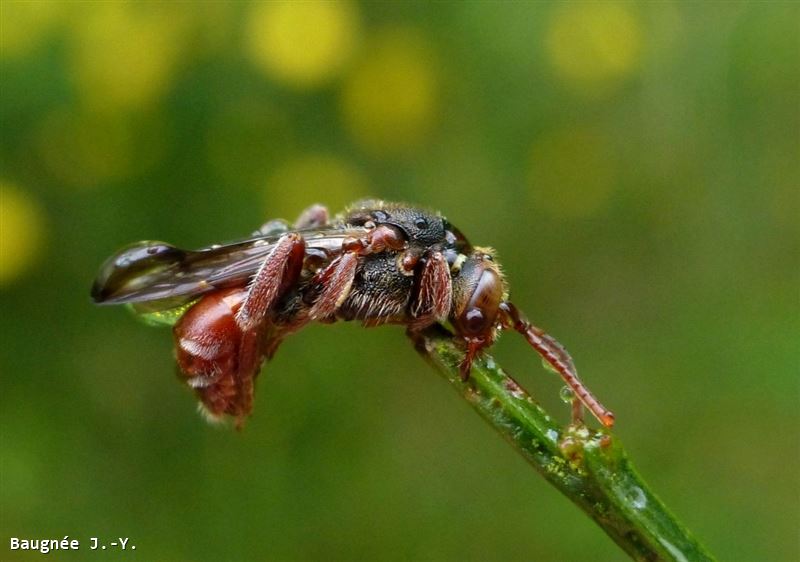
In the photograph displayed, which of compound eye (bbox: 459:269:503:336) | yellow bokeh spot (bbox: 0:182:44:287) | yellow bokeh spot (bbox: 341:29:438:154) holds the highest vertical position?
yellow bokeh spot (bbox: 341:29:438:154)

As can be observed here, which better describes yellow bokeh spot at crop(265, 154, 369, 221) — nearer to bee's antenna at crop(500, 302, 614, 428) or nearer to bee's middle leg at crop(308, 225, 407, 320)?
bee's middle leg at crop(308, 225, 407, 320)

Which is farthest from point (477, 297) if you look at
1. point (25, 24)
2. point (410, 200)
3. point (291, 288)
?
point (25, 24)

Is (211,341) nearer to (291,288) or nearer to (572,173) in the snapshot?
(291,288)

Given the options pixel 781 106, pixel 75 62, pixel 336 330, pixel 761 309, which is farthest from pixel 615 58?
pixel 75 62

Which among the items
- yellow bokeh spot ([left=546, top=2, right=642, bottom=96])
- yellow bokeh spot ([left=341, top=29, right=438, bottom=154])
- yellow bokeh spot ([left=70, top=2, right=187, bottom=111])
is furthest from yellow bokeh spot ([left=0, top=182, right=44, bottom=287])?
yellow bokeh spot ([left=546, top=2, right=642, bottom=96])

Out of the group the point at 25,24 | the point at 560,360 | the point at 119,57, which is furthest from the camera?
the point at 119,57

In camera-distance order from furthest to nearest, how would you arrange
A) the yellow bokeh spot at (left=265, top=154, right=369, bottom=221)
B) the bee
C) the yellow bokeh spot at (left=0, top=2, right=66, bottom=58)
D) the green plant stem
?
the yellow bokeh spot at (left=265, top=154, right=369, bottom=221), the yellow bokeh spot at (left=0, top=2, right=66, bottom=58), the bee, the green plant stem

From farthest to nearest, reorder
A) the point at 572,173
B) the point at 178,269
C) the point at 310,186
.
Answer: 1. the point at 572,173
2. the point at 310,186
3. the point at 178,269

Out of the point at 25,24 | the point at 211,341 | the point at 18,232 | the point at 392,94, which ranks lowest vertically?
the point at 18,232
